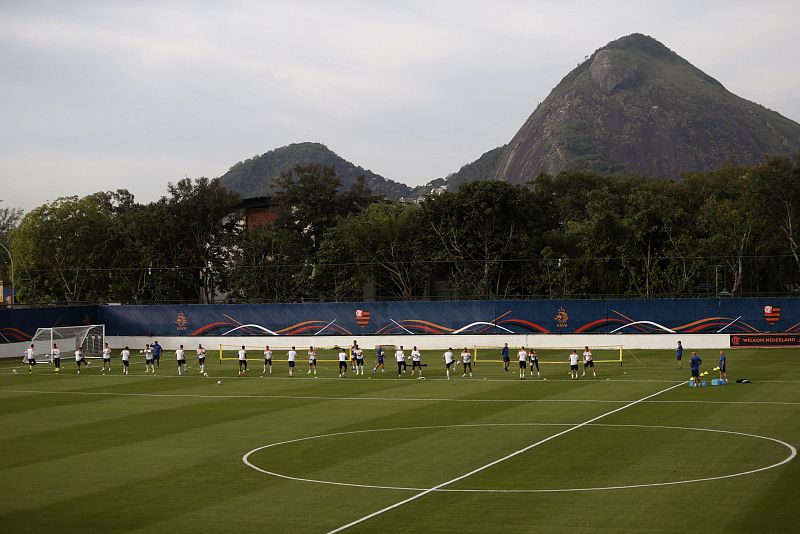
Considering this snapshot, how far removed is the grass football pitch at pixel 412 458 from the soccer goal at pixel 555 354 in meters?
13.4

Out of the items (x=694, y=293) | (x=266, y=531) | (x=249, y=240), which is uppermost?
(x=249, y=240)

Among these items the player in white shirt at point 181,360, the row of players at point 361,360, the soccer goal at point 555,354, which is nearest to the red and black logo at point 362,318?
the soccer goal at point 555,354

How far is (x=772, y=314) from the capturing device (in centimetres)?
7212

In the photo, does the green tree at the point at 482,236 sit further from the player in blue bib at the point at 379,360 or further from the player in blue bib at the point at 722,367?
the player in blue bib at the point at 722,367

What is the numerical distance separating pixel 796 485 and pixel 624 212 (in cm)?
10354

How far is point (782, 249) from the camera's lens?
105562 mm

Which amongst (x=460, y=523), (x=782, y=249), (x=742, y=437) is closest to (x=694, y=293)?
(x=782, y=249)

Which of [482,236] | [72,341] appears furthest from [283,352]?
[482,236]

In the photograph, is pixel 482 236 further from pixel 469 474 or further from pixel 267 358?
pixel 469 474

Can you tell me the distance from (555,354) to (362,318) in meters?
18.3

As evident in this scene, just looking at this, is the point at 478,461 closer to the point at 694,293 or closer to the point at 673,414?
the point at 673,414

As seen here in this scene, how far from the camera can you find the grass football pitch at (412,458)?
72.2 ft

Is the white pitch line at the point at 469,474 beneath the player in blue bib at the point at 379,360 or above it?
beneath

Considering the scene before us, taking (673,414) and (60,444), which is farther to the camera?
(673,414)
